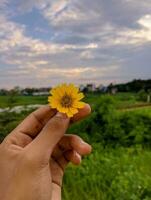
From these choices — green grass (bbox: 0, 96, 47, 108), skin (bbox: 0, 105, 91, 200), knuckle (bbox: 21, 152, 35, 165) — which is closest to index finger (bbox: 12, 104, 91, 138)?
skin (bbox: 0, 105, 91, 200)

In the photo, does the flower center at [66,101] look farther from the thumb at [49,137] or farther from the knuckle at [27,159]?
the knuckle at [27,159]

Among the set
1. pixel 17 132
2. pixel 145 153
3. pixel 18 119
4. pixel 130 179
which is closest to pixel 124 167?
pixel 130 179

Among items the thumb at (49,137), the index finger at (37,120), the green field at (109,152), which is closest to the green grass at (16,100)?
the green field at (109,152)

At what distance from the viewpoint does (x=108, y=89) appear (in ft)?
24.6

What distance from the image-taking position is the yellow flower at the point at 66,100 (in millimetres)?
1063

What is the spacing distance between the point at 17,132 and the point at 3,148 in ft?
0.21

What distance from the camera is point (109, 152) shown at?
5473mm

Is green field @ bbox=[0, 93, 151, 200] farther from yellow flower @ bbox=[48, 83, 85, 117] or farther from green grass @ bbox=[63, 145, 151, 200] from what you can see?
yellow flower @ bbox=[48, 83, 85, 117]

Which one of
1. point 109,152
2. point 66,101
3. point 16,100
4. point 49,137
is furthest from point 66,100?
point 16,100

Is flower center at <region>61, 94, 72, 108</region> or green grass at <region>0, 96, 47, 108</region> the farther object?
green grass at <region>0, 96, 47, 108</region>

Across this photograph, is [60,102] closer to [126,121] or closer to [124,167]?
[124,167]

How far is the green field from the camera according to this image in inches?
148

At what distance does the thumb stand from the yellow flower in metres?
0.09

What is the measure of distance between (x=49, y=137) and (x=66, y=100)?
0.53 ft
